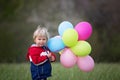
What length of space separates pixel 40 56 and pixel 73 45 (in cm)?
36

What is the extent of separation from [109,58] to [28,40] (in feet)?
5.82

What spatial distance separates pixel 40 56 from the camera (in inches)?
148

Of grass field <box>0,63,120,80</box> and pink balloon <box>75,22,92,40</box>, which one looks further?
grass field <box>0,63,120,80</box>

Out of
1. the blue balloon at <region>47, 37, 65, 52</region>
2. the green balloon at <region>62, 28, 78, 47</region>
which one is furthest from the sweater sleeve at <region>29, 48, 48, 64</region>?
the green balloon at <region>62, 28, 78, 47</region>

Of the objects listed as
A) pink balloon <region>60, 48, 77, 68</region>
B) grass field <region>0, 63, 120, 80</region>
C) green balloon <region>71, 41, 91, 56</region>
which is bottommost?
grass field <region>0, 63, 120, 80</region>

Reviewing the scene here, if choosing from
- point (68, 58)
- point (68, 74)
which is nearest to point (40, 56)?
point (68, 58)

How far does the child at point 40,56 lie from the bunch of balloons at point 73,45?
0.27 feet

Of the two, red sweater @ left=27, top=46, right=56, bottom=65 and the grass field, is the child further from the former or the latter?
the grass field

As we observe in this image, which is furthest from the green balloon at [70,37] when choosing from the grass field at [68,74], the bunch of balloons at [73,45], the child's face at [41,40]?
the grass field at [68,74]

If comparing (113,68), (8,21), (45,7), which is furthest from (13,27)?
(113,68)

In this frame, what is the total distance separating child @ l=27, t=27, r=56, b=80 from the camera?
12.4 ft

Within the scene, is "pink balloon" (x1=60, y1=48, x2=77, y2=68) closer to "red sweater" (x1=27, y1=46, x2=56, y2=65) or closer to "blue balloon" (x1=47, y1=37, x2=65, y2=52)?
"blue balloon" (x1=47, y1=37, x2=65, y2=52)

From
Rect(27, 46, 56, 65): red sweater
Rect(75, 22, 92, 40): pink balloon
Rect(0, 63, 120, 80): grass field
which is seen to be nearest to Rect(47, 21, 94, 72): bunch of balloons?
Rect(75, 22, 92, 40): pink balloon

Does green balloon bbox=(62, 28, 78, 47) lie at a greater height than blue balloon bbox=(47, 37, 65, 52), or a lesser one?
greater
